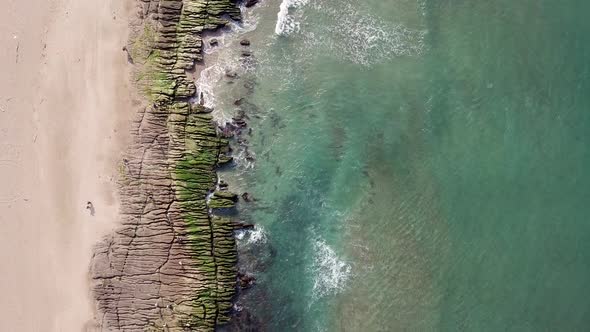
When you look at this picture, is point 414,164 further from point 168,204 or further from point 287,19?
point 168,204

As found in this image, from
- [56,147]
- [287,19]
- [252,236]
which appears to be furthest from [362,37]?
[56,147]

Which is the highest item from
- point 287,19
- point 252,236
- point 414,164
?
point 287,19

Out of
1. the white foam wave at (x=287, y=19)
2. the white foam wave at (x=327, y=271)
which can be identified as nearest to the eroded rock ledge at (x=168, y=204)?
the white foam wave at (x=287, y=19)

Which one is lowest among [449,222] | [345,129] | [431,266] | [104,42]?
[431,266]

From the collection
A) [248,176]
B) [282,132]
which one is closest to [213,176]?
[248,176]

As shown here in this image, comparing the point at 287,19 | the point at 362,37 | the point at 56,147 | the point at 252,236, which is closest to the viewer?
the point at 56,147

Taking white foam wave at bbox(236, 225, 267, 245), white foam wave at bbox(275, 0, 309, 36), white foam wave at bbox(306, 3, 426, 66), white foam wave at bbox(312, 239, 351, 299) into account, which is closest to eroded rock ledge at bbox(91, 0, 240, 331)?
white foam wave at bbox(236, 225, 267, 245)

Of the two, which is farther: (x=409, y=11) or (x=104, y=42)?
(x=409, y=11)

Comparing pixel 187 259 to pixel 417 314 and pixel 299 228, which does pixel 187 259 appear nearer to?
pixel 299 228
